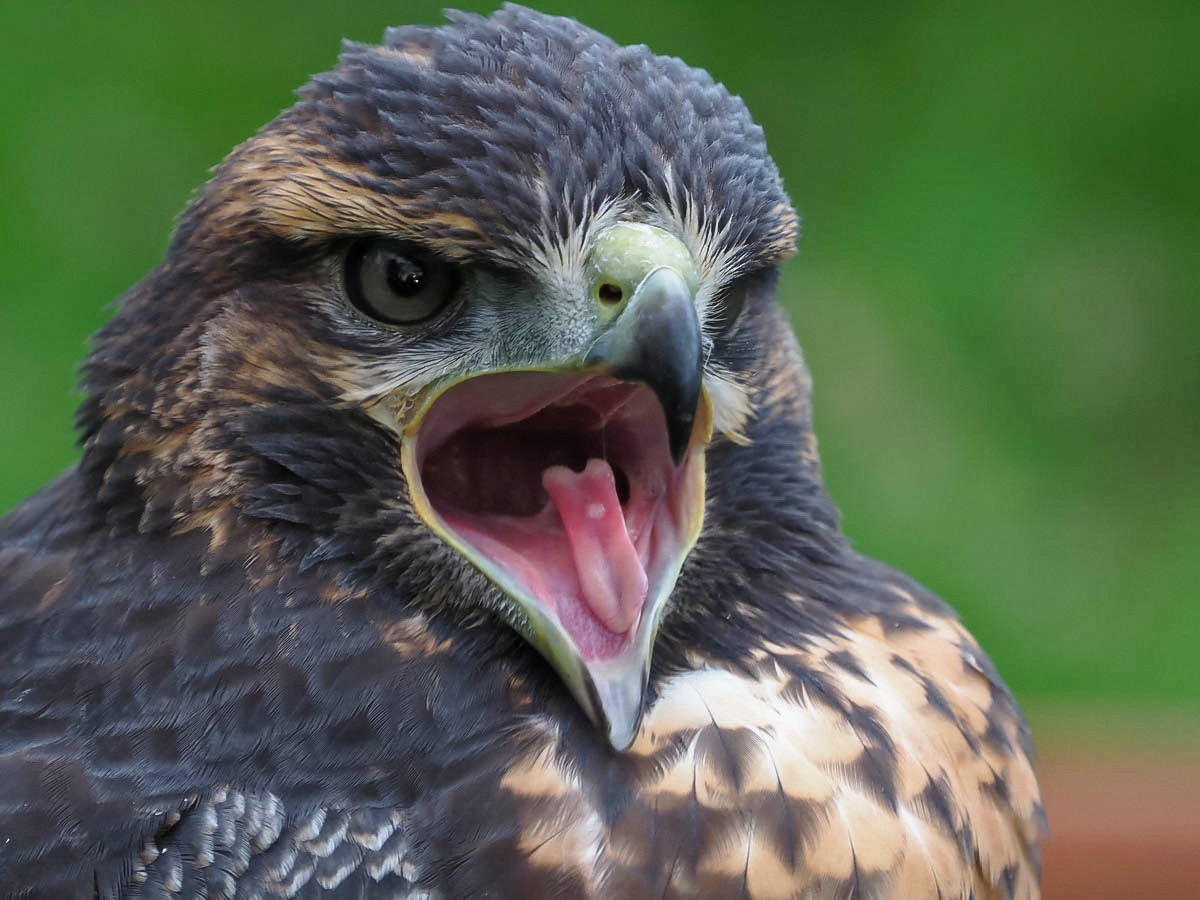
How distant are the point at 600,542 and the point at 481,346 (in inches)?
10.2

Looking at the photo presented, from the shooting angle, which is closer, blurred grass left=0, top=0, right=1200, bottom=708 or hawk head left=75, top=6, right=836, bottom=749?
hawk head left=75, top=6, right=836, bottom=749

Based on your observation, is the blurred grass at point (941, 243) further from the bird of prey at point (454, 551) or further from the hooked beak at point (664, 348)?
the hooked beak at point (664, 348)

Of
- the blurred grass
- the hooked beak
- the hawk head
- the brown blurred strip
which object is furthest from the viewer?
the blurred grass

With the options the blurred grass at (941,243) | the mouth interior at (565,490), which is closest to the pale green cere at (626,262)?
the mouth interior at (565,490)

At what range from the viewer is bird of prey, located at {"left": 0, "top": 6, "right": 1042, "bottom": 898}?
175 centimetres

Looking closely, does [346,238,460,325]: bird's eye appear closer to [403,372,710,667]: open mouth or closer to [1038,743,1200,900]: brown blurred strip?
[403,372,710,667]: open mouth

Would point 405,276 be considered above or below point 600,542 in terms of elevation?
above

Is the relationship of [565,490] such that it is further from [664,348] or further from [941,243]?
[941,243]

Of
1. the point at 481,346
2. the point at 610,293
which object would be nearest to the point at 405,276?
the point at 481,346

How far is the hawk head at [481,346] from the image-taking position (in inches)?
69.7

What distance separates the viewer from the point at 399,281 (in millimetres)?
1814

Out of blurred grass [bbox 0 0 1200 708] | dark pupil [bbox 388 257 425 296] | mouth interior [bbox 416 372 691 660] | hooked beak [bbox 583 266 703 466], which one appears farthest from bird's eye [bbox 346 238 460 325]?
blurred grass [bbox 0 0 1200 708]

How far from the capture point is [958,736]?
2.09 metres

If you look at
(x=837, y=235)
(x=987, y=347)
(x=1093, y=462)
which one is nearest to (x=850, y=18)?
(x=837, y=235)
